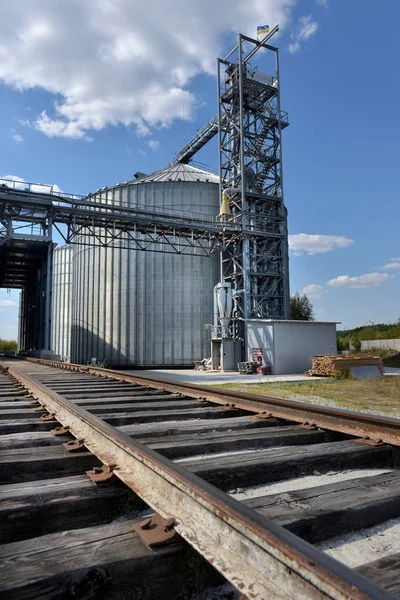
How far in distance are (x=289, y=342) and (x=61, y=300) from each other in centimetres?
3043

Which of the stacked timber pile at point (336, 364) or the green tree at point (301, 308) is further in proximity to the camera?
the green tree at point (301, 308)

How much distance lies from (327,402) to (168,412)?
6.09 meters

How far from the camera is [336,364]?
1752cm

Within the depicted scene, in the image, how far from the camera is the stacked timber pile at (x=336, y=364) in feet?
57.5

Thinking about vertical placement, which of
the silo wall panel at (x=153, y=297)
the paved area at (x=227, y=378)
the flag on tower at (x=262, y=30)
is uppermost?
the flag on tower at (x=262, y=30)

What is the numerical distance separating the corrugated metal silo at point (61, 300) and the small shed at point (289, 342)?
2522 centimetres

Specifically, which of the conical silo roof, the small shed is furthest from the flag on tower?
the small shed

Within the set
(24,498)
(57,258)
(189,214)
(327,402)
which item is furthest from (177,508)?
(57,258)

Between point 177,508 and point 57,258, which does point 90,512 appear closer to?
point 177,508

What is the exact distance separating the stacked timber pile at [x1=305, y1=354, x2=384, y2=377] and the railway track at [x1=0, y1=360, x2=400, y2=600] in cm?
1460

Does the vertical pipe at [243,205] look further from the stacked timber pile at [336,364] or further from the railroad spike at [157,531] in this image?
the railroad spike at [157,531]

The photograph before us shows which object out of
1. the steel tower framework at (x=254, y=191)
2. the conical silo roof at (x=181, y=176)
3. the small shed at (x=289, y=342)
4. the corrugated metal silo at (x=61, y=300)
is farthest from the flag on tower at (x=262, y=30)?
the corrugated metal silo at (x=61, y=300)

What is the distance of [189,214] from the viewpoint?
30.1 m

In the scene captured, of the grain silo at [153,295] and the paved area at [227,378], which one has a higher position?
the grain silo at [153,295]
